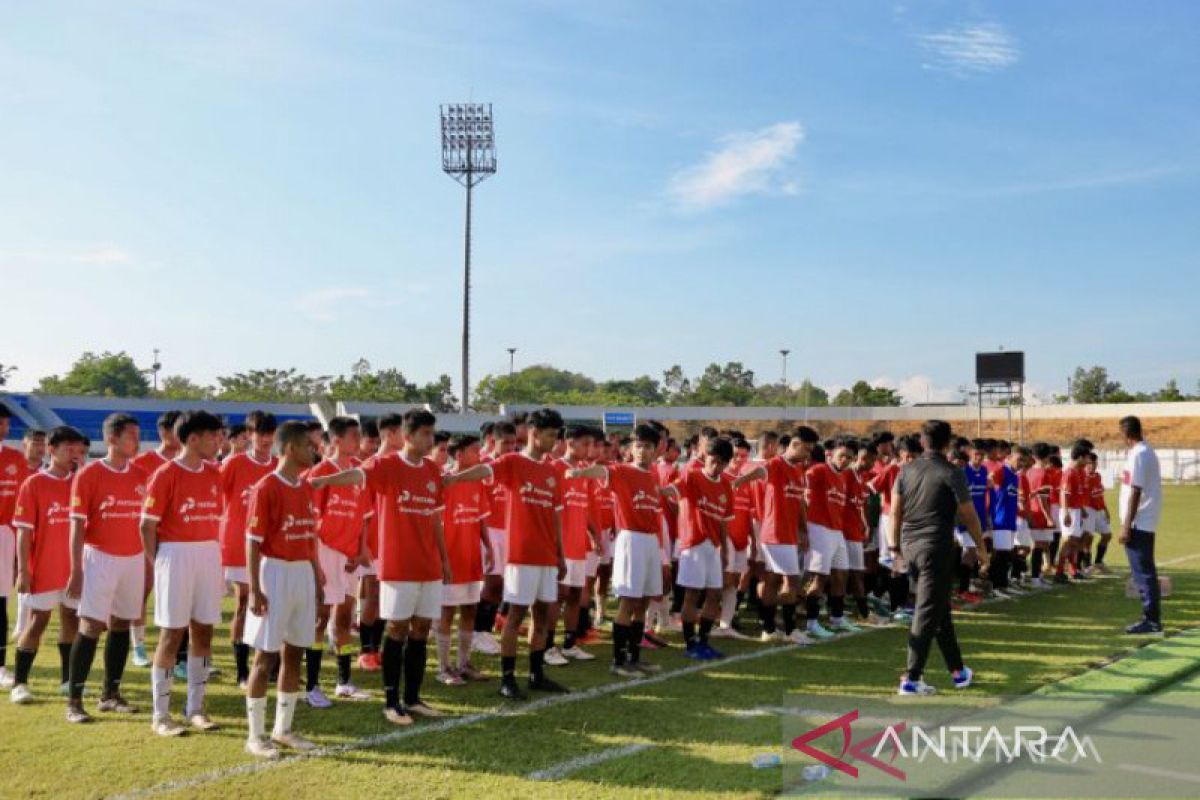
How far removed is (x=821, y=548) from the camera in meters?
9.88

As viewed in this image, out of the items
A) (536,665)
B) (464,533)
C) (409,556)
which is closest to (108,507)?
(409,556)

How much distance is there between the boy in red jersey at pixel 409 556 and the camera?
646 cm

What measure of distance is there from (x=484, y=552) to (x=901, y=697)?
410cm

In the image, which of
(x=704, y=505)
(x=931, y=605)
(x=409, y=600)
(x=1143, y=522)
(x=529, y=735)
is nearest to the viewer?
(x=529, y=735)

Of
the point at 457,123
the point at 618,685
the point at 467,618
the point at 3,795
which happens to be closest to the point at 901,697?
the point at 618,685

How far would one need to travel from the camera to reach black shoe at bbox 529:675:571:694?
729cm

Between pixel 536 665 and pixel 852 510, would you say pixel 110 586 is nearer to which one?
pixel 536 665

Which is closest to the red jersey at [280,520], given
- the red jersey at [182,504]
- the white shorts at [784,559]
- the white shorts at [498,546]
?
the red jersey at [182,504]

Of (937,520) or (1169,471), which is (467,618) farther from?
(1169,471)

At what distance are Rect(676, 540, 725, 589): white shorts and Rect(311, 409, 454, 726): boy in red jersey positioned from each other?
2.66 metres

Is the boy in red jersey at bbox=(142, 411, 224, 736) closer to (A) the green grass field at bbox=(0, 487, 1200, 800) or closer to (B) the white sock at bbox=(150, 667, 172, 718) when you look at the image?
(B) the white sock at bbox=(150, 667, 172, 718)

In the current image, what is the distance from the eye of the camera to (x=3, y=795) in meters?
5.09

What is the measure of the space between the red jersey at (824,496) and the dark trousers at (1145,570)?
298 cm

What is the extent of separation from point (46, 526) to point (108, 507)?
1.01 metres
